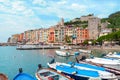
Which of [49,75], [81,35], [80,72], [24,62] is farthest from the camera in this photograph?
[81,35]

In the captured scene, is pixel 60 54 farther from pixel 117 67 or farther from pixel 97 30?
pixel 97 30

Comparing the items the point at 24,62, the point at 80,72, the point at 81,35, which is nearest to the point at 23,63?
the point at 24,62

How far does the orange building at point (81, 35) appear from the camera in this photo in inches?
7003

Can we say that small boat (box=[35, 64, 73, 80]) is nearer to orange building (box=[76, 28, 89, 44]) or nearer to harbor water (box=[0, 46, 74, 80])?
harbor water (box=[0, 46, 74, 80])

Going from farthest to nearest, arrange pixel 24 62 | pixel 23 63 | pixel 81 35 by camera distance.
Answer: pixel 81 35 → pixel 24 62 → pixel 23 63

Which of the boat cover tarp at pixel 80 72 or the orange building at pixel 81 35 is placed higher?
the orange building at pixel 81 35

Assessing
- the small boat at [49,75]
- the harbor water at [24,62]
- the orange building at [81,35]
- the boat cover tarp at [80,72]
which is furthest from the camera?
the orange building at [81,35]

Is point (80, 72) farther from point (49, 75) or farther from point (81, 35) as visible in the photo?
point (81, 35)

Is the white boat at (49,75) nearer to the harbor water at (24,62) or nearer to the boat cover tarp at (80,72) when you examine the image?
the boat cover tarp at (80,72)

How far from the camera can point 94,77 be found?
27516 mm

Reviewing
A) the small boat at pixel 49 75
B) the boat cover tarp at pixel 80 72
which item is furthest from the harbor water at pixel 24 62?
the small boat at pixel 49 75

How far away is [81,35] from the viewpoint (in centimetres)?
18250

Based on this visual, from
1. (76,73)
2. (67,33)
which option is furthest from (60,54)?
(67,33)

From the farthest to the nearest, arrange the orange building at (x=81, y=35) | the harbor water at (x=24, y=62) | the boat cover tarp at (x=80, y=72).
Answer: the orange building at (x=81, y=35)
the harbor water at (x=24, y=62)
the boat cover tarp at (x=80, y=72)
